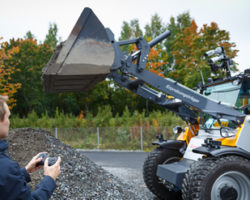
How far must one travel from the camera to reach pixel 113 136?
1647 cm

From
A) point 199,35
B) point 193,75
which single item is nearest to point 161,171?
point 193,75

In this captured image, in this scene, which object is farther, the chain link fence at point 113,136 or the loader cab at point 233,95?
the chain link fence at point 113,136

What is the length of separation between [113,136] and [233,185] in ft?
40.9

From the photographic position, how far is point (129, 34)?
3794 centimetres

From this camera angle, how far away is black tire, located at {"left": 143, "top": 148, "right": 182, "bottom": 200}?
547 cm

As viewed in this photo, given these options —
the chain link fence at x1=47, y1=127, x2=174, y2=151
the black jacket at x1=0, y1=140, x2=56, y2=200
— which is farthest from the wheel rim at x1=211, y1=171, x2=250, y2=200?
the chain link fence at x1=47, y1=127, x2=174, y2=151

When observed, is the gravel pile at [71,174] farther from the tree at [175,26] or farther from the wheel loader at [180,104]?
the tree at [175,26]

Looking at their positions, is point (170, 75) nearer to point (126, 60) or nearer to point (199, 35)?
point (199, 35)

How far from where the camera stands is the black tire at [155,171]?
5.47 m

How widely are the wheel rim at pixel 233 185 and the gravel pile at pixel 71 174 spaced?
1.61m

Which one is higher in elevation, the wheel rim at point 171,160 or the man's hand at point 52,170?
the man's hand at point 52,170

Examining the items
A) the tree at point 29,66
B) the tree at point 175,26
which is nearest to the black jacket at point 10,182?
the tree at point 29,66

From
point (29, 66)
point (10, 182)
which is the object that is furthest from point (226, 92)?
point (29, 66)

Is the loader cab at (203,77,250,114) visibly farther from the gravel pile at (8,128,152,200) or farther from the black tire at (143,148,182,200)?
the gravel pile at (8,128,152,200)
